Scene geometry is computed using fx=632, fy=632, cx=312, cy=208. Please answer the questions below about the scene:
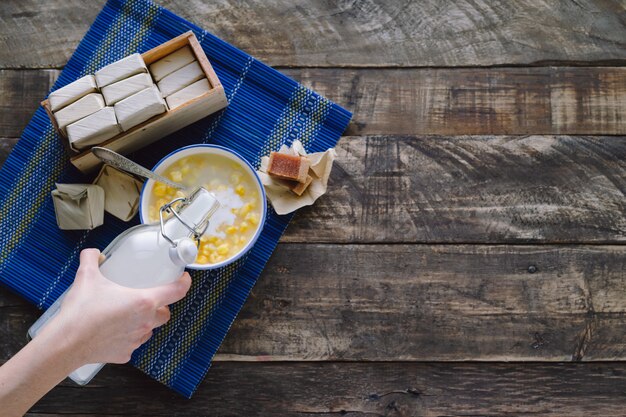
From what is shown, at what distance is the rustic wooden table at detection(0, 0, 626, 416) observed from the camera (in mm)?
1229

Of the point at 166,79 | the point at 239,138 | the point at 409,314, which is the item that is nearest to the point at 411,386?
the point at 409,314

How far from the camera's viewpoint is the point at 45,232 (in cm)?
119

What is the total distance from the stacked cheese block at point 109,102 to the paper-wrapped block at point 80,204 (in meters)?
0.10

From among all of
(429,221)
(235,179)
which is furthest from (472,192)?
(235,179)

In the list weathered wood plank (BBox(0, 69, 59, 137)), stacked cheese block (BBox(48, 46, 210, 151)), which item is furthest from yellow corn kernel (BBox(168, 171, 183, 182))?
weathered wood plank (BBox(0, 69, 59, 137))

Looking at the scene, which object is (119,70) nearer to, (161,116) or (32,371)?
(161,116)

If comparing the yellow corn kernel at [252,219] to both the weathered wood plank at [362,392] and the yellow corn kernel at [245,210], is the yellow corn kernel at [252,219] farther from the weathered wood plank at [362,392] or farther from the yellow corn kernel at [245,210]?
the weathered wood plank at [362,392]

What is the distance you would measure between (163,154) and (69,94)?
21 centimetres

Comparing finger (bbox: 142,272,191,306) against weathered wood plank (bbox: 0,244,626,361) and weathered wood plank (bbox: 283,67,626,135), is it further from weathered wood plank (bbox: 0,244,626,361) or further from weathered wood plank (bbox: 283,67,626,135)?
weathered wood plank (bbox: 283,67,626,135)

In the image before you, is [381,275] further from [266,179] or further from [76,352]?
[76,352]

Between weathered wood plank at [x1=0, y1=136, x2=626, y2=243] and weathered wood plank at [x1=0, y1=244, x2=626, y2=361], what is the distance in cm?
3

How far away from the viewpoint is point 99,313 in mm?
893

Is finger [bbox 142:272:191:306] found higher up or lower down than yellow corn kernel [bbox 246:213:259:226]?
lower down

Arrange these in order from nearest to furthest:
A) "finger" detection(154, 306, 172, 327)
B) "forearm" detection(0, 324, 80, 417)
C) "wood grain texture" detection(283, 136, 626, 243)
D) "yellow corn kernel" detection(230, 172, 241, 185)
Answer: "forearm" detection(0, 324, 80, 417), "finger" detection(154, 306, 172, 327), "yellow corn kernel" detection(230, 172, 241, 185), "wood grain texture" detection(283, 136, 626, 243)
